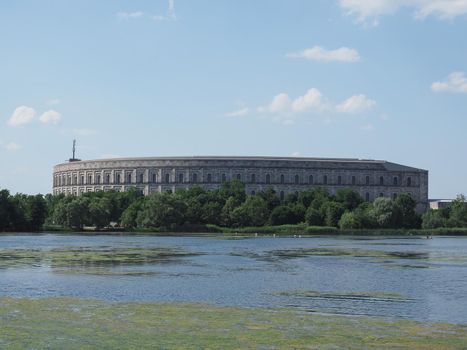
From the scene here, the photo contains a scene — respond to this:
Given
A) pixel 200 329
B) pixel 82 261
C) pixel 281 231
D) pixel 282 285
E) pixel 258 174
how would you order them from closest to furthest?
pixel 200 329, pixel 282 285, pixel 82 261, pixel 281 231, pixel 258 174

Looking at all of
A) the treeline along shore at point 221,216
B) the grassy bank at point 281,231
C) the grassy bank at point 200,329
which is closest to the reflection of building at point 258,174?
the treeline along shore at point 221,216

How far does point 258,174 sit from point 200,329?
150992 millimetres

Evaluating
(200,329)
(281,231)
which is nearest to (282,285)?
(200,329)

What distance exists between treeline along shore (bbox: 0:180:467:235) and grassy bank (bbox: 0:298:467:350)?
94356 millimetres

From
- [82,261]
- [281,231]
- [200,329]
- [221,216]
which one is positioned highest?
[221,216]

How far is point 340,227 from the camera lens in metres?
122

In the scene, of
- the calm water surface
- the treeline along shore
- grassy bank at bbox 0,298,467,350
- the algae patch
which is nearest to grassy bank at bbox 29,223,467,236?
the treeline along shore

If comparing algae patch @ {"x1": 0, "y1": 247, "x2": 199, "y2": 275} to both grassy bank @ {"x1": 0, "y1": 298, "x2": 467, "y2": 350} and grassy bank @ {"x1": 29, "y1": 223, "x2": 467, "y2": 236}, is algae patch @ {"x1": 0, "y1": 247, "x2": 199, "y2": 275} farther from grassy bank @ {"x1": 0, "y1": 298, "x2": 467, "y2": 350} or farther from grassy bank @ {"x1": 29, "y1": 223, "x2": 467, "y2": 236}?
grassy bank @ {"x1": 29, "y1": 223, "x2": 467, "y2": 236}

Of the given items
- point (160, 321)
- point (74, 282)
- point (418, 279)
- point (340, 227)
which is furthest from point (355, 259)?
point (340, 227)

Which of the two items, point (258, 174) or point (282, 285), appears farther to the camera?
point (258, 174)

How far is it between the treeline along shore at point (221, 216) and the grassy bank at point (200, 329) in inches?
3715

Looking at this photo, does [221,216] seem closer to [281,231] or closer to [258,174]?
[281,231]

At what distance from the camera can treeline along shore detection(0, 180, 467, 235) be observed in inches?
4646

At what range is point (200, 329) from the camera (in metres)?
19.5
